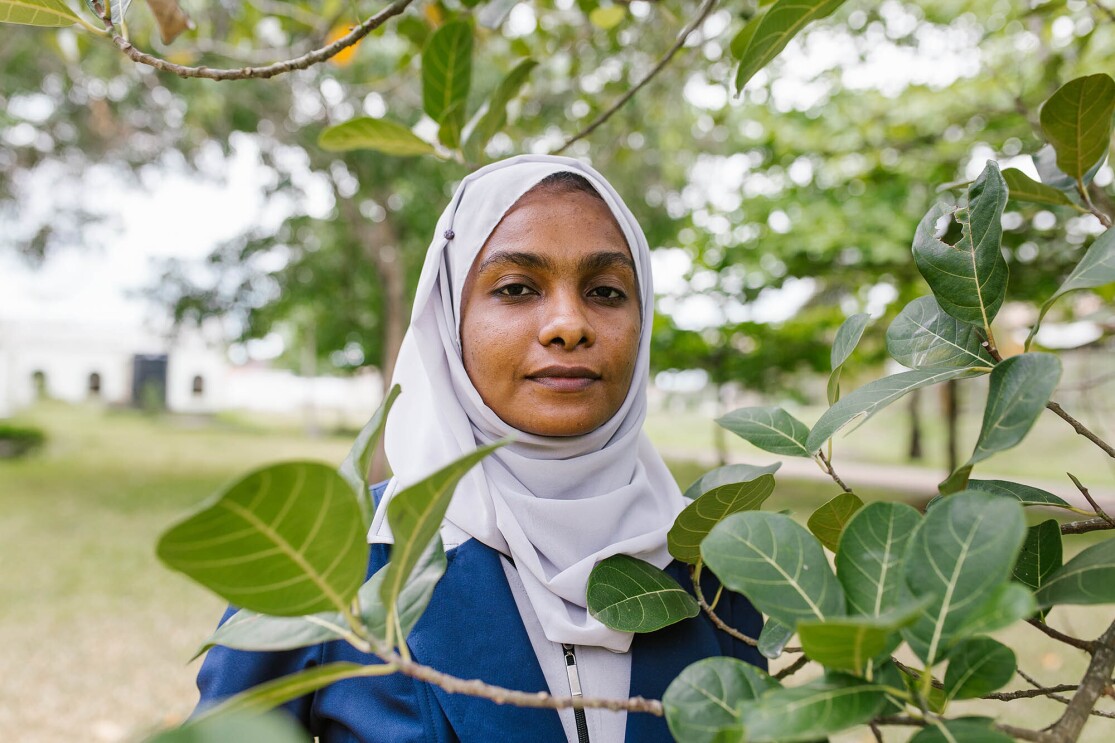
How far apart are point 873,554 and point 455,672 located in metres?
0.65

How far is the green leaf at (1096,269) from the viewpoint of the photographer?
0.55m

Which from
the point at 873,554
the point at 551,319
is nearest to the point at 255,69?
the point at 551,319

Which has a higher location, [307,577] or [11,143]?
[11,143]

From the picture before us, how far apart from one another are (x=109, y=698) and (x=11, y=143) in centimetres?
729

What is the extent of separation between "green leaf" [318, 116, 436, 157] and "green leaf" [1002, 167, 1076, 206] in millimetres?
802

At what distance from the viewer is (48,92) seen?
8.80 m

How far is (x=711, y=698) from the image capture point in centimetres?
51

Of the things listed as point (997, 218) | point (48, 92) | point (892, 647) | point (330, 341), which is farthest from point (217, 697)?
point (330, 341)

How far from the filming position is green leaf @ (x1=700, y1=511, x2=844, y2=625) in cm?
50

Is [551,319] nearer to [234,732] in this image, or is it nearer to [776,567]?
[776,567]

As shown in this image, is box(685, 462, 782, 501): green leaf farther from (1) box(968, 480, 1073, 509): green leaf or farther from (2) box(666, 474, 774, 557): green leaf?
(1) box(968, 480, 1073, 509): green leaf

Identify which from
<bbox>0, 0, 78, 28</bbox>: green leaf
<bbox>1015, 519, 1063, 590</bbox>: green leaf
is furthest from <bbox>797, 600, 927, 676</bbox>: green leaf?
<bbox>0, 0, 78, 28</bbox>: green leaf

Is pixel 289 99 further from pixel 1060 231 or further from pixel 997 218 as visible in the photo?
pixel 997 218

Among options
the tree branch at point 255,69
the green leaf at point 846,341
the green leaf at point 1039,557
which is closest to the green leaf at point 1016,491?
the green leaf at point 1039,557
